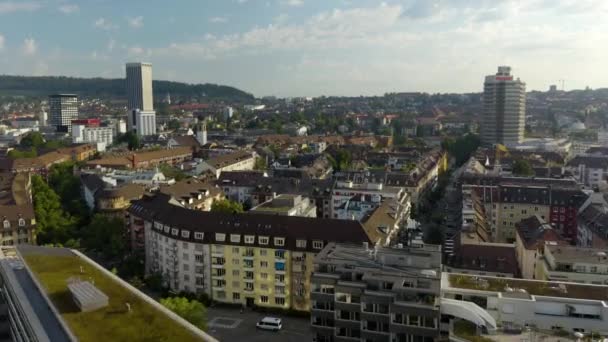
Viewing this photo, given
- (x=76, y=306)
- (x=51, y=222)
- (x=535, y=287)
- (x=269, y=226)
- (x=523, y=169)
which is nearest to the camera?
(x=76, y=306)

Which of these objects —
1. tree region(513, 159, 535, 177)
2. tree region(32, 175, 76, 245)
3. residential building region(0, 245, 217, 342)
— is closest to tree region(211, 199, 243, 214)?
tree region(32, 175, 76, 245)

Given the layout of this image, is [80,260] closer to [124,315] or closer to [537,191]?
[124,315]

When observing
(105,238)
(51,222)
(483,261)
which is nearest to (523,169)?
(483,261)

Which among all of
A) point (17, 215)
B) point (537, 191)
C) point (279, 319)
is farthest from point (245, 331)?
point (537, 191)

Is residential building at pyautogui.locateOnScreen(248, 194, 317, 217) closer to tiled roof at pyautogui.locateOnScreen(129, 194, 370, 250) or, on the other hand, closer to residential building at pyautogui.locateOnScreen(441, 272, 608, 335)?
tiled roof at pyautogui.locateOnScreen(129, 194, 370, 250)

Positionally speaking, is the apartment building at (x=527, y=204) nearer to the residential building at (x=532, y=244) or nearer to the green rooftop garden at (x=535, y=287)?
the residential building at (x=532, y=244)

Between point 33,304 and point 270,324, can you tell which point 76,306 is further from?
point 270,324
